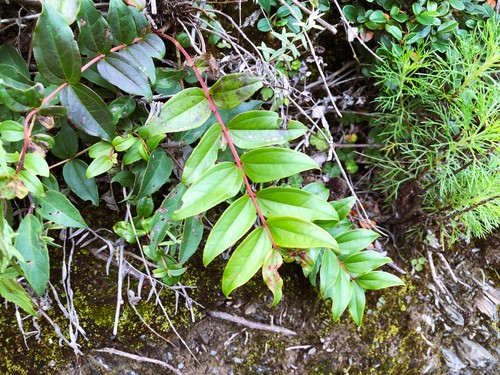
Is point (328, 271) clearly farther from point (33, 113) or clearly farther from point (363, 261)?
point (33, 113)

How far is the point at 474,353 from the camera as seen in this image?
1627mm

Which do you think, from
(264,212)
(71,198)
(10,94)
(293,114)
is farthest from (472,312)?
(10,94)

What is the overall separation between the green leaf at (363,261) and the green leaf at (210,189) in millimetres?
486

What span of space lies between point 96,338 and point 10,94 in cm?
74

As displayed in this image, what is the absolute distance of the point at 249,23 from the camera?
56.6 inches

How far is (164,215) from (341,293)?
555 mm

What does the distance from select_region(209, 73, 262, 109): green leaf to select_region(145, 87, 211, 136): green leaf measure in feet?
0.12

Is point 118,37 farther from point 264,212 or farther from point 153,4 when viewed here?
point 264,212

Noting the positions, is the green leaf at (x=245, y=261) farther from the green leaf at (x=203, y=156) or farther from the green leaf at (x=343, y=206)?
the green leaf at (x=343, y=206)

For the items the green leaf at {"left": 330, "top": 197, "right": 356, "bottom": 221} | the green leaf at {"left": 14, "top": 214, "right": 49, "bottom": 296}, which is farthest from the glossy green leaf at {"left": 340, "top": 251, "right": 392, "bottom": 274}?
the green leaf at {"left": 14, "top": 214, "right": 49, "bottom": 296}

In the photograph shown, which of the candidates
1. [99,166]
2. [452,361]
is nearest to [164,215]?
[99,166]

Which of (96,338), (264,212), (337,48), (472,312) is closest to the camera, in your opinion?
(264,212)

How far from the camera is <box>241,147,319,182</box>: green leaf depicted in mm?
975

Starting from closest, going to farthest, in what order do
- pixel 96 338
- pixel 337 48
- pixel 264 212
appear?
pixel 264 212
pixel 96 338
pixel 337 48
